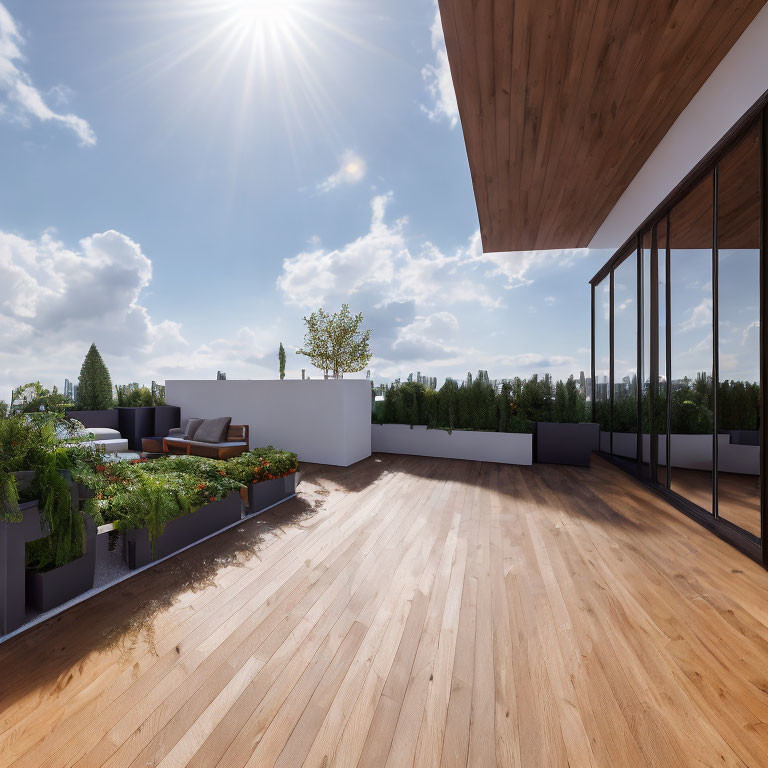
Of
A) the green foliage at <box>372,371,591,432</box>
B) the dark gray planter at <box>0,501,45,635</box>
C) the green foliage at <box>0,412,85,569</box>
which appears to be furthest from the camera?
the green foliage at <box>372,371,591,432</box>

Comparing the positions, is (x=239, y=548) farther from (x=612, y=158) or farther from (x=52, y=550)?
(x=612, y=158)

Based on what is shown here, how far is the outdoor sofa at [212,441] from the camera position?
18.2ft

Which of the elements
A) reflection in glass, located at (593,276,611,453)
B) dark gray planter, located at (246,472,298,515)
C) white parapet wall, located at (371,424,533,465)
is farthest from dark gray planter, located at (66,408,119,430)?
reflection in glass, located at (593,276,611,453)

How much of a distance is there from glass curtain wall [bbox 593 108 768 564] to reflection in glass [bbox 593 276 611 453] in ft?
2.65

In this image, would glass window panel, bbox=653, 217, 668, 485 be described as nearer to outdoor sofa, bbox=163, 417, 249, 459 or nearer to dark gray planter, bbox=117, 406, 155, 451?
outdoor sofa, bbox=163, 417, 249, 459

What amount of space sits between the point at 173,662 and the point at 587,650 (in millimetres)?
1918

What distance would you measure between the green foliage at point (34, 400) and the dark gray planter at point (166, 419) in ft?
16.5

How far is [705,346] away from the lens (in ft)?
10.9

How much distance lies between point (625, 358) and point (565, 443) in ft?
5.34

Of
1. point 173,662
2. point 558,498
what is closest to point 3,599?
point 173,662

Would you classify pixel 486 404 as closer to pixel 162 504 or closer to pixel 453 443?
pixel 453 443

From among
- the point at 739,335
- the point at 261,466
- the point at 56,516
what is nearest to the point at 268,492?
the point at 261,466

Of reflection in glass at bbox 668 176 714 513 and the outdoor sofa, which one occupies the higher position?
reflection in glass at bbox 668 176 714 513

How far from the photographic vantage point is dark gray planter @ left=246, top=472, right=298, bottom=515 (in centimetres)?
352
